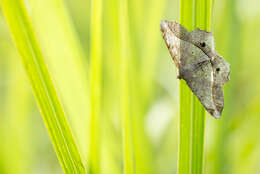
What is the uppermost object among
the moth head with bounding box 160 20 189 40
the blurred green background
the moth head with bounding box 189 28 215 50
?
the moth head with bounding box 160 20 189 40

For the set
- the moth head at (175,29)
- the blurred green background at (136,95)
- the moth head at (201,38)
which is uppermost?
the moth head at (175,29)

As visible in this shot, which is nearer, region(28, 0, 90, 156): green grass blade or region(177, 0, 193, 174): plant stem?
region(177, 0, 193, 174): plant stem

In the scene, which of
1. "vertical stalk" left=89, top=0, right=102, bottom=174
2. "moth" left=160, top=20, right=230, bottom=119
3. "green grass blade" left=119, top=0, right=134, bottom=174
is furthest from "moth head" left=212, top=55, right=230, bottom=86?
"vertical stalk" left=89, top=0, right=102, bottom=174

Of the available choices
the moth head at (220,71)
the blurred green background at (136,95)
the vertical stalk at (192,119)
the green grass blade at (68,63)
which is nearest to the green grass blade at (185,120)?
the vertical stalk at (192,119)

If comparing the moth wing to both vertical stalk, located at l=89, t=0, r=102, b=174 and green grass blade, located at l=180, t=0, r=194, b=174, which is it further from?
vertical stalk, located at l=89, t=0, r=102, b=174

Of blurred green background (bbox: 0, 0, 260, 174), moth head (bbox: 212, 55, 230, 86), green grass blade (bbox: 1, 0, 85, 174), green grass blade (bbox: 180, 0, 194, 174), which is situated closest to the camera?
green grass blade (bbox: 1, 0, 85, 174)

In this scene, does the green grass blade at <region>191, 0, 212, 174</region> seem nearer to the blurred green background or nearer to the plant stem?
the plant stem

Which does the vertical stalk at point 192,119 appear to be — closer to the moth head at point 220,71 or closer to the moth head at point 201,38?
the moth head at point 201,38

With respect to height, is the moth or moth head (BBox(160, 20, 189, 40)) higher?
moth head (BBox(160, 20, 189, 40))

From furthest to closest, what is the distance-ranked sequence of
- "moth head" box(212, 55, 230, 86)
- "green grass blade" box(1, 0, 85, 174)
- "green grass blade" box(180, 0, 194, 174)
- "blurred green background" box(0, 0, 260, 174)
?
"blurred green background" box(0, 0, 260, 174)
"moth head" box(212, 55, 230, 86)
"green grass blade" box(180, 0, 194, 174)
"green grass blade" box(1, 0, 85, 174)
